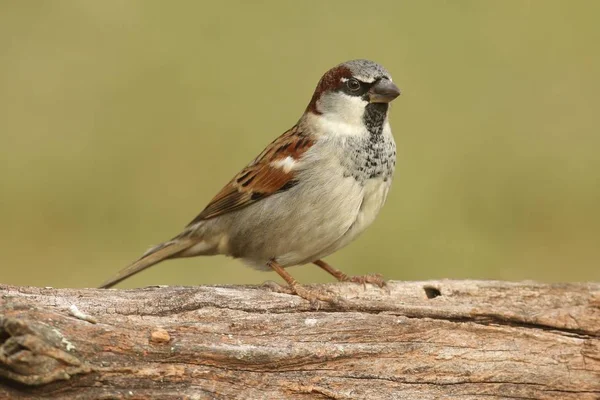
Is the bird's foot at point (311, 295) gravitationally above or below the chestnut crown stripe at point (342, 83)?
below

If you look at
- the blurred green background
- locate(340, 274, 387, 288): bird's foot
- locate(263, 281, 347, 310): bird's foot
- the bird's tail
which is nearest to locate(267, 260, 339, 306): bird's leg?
locate(263, 281, 347, 310): bird's foot

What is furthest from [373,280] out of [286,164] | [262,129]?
[262,129]

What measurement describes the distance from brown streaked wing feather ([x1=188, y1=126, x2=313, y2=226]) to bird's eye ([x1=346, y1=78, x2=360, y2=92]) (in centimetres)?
25

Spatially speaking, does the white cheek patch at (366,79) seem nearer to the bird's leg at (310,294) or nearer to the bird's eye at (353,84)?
the bird's eye at (353,84)

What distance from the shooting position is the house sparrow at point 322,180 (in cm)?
361

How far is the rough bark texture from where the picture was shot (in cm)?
264

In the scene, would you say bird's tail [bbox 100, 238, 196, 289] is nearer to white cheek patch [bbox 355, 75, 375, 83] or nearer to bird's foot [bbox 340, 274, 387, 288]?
bird's foot [bbox 340, 274, 387, 288]

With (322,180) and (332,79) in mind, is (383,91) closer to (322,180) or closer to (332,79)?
(332,79)

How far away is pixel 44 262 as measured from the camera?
18.5ft

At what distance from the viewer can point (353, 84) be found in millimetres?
3688

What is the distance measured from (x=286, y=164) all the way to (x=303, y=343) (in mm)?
917

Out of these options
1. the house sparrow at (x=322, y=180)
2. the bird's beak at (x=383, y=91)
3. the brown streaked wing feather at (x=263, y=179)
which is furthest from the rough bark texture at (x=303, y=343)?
the bird's beak at (x=383, y=91)

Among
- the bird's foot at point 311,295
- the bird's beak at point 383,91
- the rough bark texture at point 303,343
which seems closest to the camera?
the rough bark texture at point 303,343

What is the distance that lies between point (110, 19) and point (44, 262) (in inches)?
116
